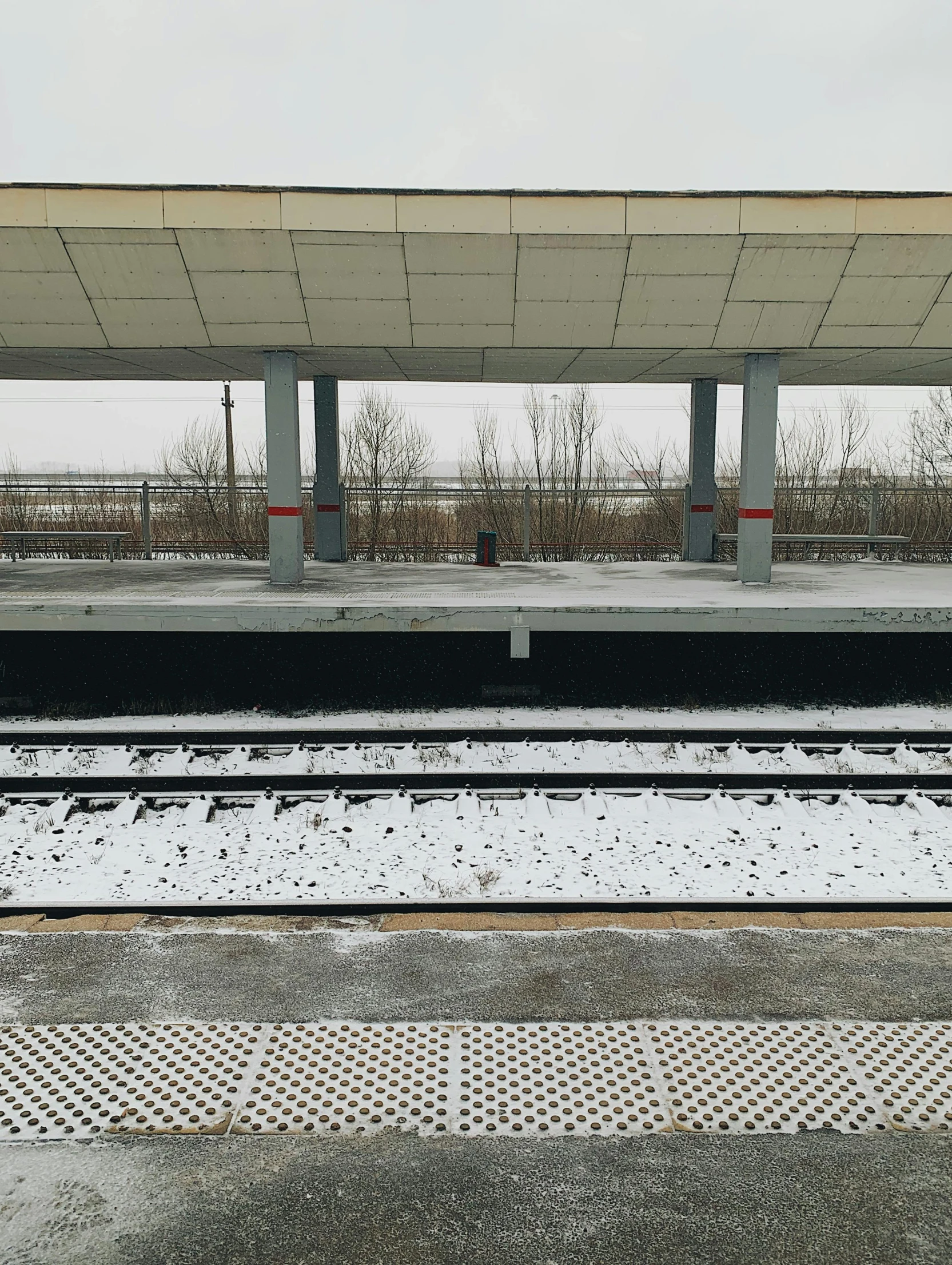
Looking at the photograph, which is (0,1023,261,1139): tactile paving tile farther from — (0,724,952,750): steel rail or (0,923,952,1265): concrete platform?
(0,724,952,750): steel rail

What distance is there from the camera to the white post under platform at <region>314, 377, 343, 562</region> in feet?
48.0

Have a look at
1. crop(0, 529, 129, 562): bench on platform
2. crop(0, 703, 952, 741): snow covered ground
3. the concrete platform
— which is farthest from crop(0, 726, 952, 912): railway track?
crop(0, 529, 129, 562): bench on platform

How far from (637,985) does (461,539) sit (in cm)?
1621

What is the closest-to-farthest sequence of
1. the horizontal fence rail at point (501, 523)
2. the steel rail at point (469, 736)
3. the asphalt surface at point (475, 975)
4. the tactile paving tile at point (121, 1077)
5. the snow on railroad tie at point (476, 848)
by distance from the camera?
the tactile paving tile at point (121, 1077) < the asphalt surface at point (475, 975) < the snow on railroad tie at point (476, 848) < the steel rail at point (469, 736) < the horizontal fence rail at point (501, 523)

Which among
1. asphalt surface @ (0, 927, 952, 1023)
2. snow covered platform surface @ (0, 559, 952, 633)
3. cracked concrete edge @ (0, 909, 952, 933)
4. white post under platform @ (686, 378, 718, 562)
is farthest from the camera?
white post under platform @ (686, 378, 718, 562)

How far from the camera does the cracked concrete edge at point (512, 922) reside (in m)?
4.44

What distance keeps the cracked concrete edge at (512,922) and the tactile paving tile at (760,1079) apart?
87 cm

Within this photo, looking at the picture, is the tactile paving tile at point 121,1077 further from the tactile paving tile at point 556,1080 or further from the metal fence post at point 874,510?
the metal fence post at point 874,510

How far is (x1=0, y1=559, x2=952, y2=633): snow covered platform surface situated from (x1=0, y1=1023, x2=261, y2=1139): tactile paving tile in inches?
243

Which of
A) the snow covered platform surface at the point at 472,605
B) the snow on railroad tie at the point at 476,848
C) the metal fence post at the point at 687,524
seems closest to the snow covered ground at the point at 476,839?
the snow on railroad tie at the point at 476,848

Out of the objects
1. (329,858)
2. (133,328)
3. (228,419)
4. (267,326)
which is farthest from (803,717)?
(228,419)

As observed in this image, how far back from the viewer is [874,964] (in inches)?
160

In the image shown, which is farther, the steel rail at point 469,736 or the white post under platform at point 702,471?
the white post under platform at point 702,471

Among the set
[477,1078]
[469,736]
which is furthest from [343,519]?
[477,1078]
